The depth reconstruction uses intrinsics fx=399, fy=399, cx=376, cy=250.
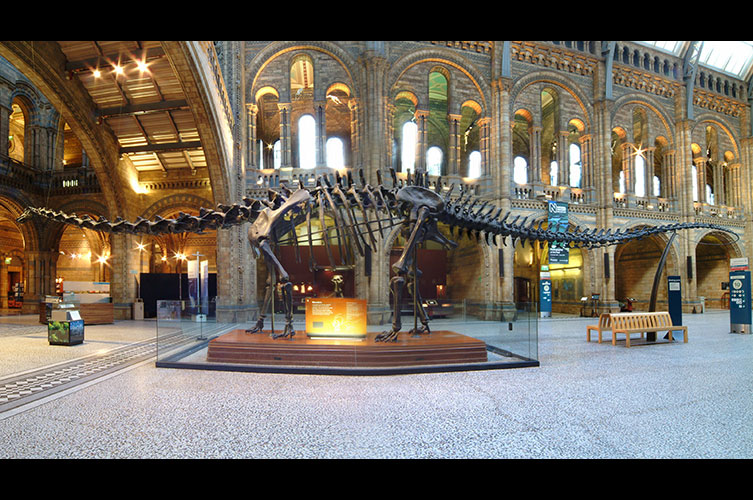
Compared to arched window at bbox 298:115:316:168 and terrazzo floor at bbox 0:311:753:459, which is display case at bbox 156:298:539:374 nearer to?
Answer: terrazzo floor at bbox 0:311:753:459

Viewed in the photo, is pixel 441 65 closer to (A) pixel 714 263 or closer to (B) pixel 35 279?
(A) pixel 714 263

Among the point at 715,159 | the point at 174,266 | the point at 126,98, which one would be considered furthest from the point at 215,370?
the point at 715,159

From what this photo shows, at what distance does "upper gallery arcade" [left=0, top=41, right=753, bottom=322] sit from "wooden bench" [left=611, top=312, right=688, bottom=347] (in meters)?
3.34

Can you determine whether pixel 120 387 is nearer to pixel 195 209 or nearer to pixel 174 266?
pixel 195 209

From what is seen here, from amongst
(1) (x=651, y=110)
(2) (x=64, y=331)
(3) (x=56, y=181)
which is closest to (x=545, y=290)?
(1) (x=651, y=110)

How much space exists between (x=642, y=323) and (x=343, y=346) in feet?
25.9

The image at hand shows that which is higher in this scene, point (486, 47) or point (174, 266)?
point (486, 47)

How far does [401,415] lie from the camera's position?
15.0 ft

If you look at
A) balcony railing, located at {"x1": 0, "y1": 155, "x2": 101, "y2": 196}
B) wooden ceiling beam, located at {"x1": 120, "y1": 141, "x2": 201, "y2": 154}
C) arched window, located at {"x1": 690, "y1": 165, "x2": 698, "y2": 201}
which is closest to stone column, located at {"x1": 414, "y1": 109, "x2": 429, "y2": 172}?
wooden ceiling beam, located at {"x1": 120, "y1": 141, "x2": 201, "y2": 154}

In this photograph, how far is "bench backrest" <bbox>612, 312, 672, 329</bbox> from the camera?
32.0 feet

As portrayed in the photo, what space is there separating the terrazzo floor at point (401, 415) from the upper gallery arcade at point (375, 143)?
4.82 meters

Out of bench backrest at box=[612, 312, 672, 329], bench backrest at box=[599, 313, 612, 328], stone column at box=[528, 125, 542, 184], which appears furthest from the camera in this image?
stone column at box=[528, 125, 542, 184]

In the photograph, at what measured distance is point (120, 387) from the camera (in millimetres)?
5859

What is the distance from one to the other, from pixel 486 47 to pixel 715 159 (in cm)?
1570
